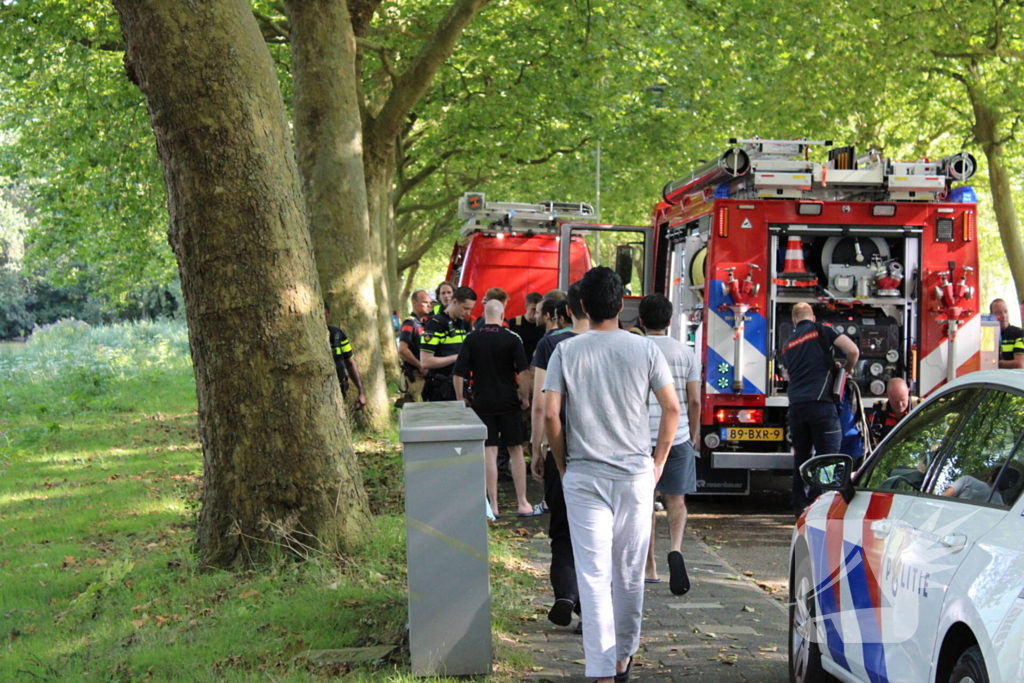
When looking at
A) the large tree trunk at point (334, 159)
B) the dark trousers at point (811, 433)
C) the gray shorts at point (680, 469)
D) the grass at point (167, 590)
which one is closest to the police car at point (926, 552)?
the grass at point (167, 590)

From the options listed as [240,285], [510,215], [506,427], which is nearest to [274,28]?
[510,215]

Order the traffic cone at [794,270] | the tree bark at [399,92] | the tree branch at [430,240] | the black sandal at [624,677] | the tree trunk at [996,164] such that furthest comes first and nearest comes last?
the tree branch at [430,240] → the tree trunk at [996,164] → the tree bark at [399,92] → the traffic cone at [794,270] → the black sandal at [624,677]

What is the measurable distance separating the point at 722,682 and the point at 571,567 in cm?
109

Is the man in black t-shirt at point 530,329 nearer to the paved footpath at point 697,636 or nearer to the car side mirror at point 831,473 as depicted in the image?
the paved footpath at point 697,636

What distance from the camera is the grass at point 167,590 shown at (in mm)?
5504

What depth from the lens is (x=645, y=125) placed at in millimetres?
25125

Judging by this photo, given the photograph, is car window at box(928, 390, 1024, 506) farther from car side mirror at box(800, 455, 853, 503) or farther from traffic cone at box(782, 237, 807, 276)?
traffic cone at box(782, 237, 807, 276)

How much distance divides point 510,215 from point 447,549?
1191 centimetres

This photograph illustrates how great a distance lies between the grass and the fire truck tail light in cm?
245

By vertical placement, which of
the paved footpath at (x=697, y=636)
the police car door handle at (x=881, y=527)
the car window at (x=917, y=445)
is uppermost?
the car window at (x=917, y=445)

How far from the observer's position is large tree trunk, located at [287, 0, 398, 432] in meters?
13.5

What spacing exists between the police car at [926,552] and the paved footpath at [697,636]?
60 cm

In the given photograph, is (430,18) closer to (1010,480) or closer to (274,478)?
(274,478)

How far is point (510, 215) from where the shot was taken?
54.6 feet
